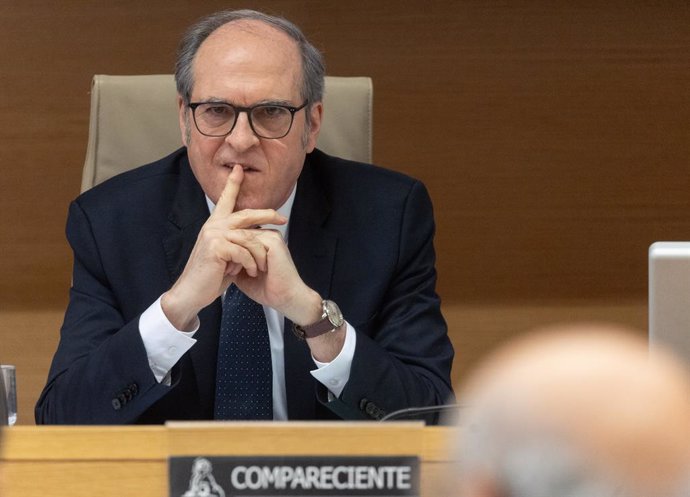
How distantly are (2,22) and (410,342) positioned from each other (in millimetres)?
1835

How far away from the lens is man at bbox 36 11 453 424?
70.4 inches

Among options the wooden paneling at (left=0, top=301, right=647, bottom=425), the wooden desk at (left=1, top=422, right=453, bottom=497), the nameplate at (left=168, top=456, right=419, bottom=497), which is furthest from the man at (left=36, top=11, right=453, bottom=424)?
the wooden paneling at (left=0, top=301, right=647, bottom=425)

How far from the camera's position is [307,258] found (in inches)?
79.4

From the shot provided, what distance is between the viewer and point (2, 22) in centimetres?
322

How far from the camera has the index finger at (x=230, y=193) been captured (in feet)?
6.04

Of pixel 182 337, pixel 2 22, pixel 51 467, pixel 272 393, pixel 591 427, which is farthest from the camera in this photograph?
pixel 2 22

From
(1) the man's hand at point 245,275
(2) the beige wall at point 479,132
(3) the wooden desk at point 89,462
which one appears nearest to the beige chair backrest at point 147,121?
(1) the man's hand at point 245,275

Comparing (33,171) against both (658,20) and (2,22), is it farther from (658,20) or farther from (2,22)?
(658,20)

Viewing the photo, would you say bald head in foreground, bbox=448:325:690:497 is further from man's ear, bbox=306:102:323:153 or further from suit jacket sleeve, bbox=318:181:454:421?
man's ear, bbox=306:102:323:153

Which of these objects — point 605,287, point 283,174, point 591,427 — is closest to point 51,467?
point 591,427

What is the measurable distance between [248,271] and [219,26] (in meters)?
0.46

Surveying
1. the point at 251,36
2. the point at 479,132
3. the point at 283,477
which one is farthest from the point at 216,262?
the point at 479,132

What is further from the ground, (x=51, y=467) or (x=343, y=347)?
(x=343, y=347)

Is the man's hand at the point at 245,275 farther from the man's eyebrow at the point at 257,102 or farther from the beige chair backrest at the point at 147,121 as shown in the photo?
the beige chair backrest at the point at 147,121
